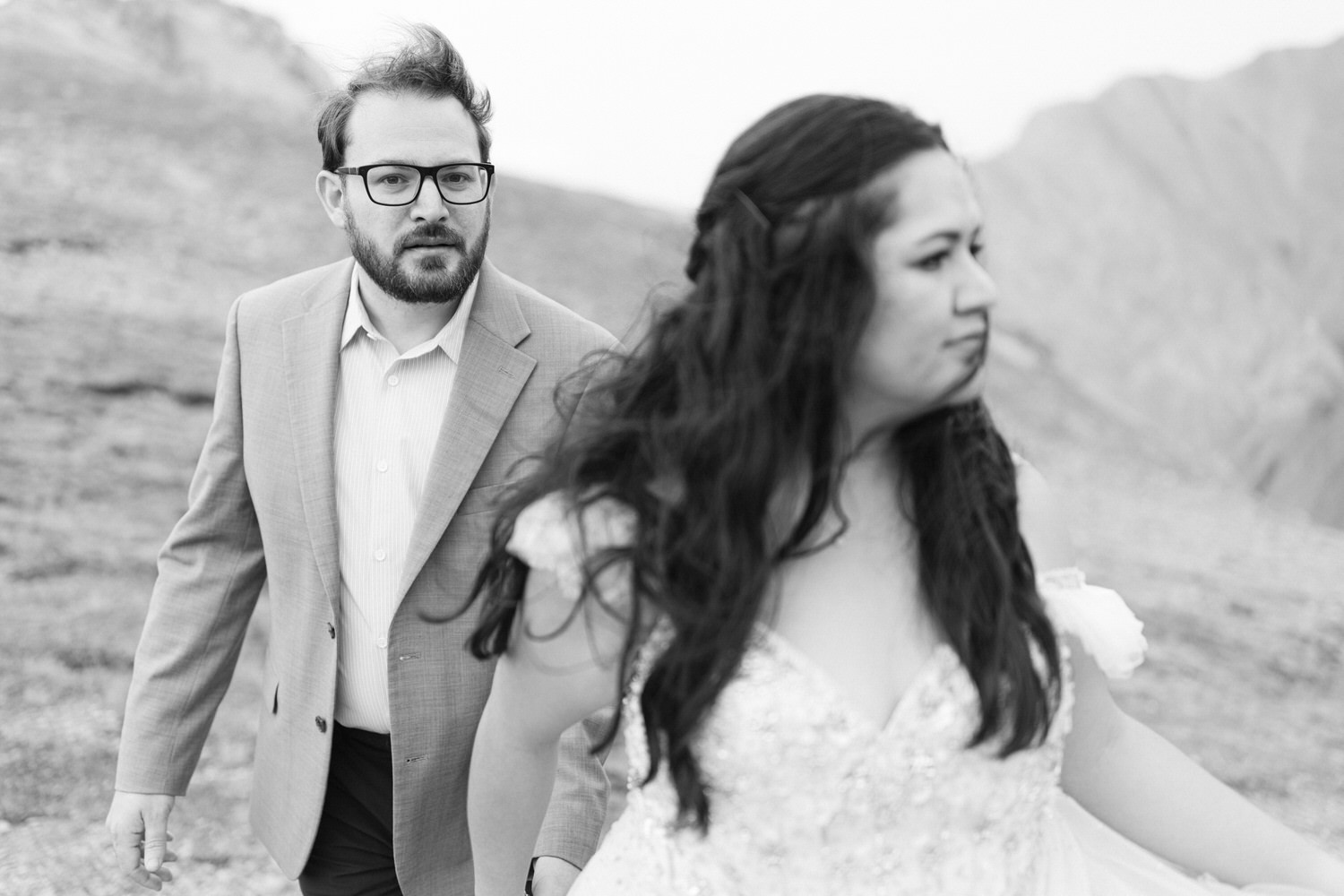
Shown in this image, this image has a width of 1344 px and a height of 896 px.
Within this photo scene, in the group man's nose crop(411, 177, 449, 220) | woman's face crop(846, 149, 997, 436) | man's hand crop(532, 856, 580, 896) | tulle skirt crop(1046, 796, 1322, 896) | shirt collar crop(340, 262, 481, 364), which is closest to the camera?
woman's face crop(846, 149, 997, 436)

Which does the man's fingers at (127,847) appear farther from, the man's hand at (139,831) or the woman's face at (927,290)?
the woman's face at (927,290)

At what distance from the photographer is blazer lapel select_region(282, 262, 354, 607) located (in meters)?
2.45

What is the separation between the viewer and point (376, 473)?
2506 millimetres

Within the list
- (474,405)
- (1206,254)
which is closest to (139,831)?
(474,405)

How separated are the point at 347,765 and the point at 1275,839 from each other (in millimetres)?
1801

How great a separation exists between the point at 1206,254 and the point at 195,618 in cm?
6660

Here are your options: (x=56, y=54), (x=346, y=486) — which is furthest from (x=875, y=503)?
(x=56, y=54)

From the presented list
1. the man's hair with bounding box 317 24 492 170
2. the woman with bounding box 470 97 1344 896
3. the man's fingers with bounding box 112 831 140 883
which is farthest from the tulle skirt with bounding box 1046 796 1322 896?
the man's fingers with bounding box 112 831 140 883

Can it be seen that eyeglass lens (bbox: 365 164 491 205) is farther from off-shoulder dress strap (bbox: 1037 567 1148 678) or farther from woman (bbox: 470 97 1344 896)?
off-shoulder dress strap (bbox: 1037 567 1148 678)

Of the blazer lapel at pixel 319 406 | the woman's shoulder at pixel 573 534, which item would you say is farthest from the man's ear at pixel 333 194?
the woman's shoulder at pixel 573 534

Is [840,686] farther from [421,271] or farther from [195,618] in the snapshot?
[195,618]

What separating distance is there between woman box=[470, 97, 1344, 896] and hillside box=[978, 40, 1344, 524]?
5120 centimetres

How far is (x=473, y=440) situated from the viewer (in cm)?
245

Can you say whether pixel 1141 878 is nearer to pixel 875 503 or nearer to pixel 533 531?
pixel 875 503
